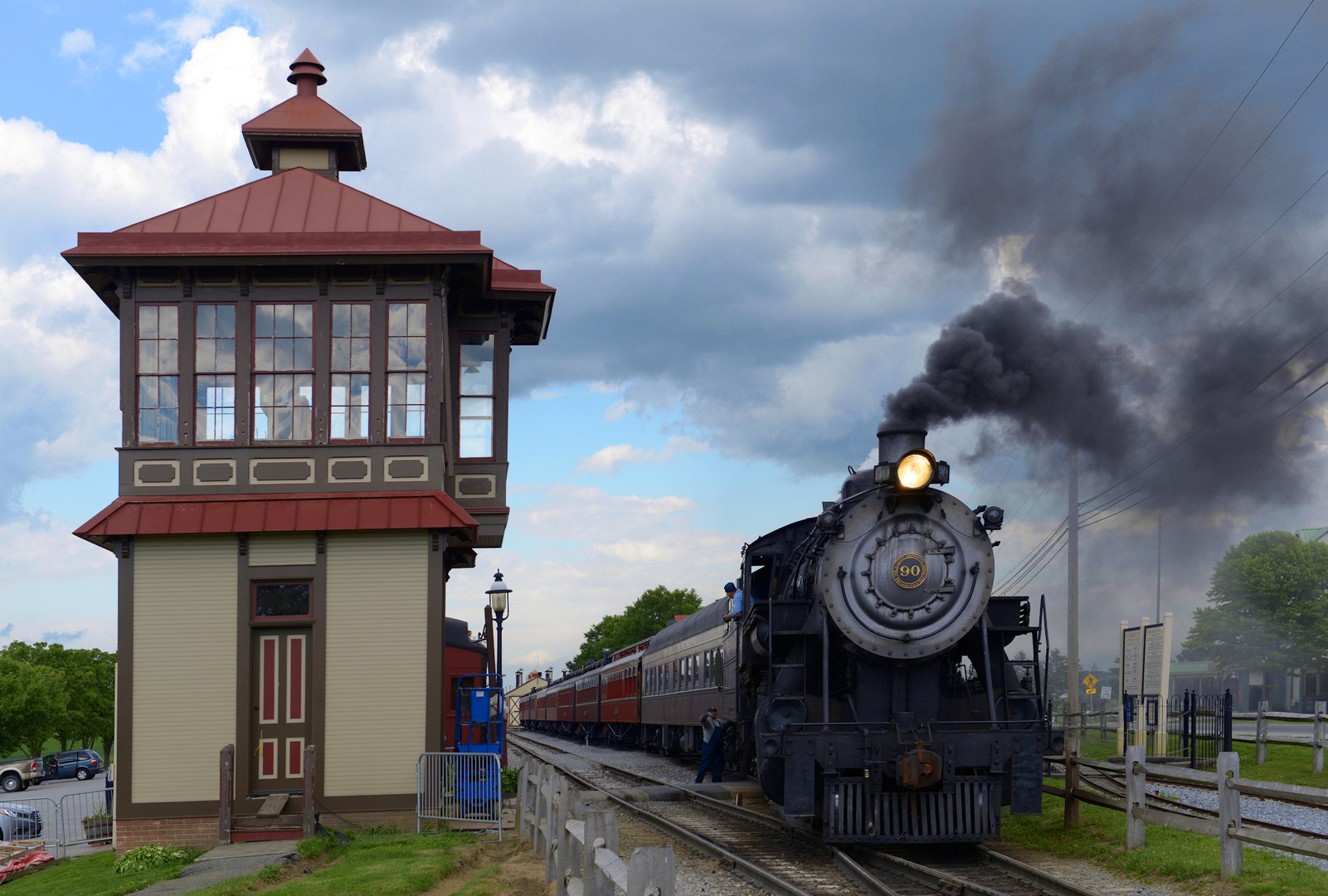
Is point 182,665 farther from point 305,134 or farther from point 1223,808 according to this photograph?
point 1223,808

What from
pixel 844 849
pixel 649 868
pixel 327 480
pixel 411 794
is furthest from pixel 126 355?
pixel 649 868

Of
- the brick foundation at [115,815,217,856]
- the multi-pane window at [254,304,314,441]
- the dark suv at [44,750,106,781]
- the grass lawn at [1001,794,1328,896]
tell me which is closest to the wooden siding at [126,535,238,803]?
the brick foundation at [115,815,217,856]

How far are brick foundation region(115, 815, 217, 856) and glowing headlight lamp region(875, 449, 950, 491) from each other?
1002cm

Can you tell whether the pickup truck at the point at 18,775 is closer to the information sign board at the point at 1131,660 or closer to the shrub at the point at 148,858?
the shrub at the point at 148,858

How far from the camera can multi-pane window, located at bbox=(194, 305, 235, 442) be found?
1658cm

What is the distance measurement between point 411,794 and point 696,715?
324 inches

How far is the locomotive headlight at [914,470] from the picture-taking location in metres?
11.9

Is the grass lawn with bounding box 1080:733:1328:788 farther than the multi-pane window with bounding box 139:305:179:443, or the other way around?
the grass lawn with bounding box 1080:733:1328:788

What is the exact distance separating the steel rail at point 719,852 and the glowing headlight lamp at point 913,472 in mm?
3872

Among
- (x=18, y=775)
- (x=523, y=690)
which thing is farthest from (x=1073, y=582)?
(x=523, y=690)

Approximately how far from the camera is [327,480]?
16.5m

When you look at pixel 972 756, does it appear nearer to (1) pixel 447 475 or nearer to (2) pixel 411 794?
(2) pixel 411 794

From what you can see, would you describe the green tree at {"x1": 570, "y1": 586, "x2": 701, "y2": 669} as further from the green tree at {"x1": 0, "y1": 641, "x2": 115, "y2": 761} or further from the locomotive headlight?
the locomotive headlight

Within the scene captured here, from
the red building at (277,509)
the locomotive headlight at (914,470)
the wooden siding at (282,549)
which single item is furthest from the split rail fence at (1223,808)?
the wooden siding at (282,549)
